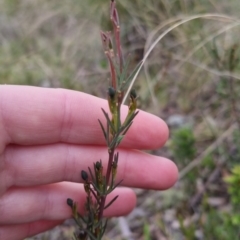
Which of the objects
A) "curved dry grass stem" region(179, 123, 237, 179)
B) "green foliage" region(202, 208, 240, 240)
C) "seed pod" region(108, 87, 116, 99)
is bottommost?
"green foliage" region(202, 208, 240, 240)

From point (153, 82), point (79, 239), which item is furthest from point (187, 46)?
point (79, 239)

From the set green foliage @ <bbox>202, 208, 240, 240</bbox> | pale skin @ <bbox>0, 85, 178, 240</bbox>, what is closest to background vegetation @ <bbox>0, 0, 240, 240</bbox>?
green foliage @ <bbox>202, 208, 240, 240</bbox>

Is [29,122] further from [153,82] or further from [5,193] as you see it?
[153,82]

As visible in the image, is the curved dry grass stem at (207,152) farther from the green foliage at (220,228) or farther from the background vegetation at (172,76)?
the green foliage at (220,228)

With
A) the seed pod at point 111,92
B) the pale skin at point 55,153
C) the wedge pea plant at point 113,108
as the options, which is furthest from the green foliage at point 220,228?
the seed pod at point 111,92

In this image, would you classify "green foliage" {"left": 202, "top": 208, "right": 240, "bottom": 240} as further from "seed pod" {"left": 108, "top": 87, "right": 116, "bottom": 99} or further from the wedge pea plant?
"seed pod" {"left": 108, "top": 87, "right": 116, "bottom": 99}

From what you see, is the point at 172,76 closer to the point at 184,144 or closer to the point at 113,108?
the point at 184,144

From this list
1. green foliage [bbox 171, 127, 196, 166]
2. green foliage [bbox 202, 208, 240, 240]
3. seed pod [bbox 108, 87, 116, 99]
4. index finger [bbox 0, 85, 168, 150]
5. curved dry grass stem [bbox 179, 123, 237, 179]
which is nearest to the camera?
seed pod [bbox 108, 87, 116, 99]
